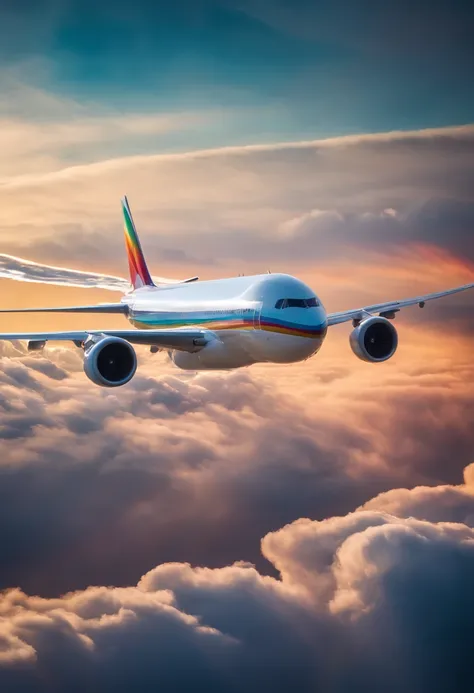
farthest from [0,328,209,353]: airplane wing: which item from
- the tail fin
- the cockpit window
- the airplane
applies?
the tail fin

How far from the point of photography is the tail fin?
7269cm

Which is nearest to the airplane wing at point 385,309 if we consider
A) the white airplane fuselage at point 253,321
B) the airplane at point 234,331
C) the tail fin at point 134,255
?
the airplane at point 234,331

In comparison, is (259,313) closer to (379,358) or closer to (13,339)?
(379,358)

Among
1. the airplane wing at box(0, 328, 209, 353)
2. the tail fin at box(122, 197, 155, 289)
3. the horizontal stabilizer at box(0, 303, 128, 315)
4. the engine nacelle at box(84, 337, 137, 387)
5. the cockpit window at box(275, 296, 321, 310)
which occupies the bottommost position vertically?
the engine nacelle at box(84, 337, 137, 387)

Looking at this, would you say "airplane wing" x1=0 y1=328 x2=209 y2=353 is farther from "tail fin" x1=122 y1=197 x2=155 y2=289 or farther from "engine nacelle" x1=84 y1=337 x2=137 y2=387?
"tail fin" x1=122 y1=197 x2=155 y2=289

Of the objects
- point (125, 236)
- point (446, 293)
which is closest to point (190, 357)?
point (446, 293)

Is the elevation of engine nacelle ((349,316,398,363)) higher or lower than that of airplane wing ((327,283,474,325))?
lower

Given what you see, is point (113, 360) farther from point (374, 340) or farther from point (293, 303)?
point (374, 340)

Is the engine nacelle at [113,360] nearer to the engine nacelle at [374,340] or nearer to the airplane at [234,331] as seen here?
the airplane at [234,331]

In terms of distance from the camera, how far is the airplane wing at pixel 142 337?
46.9m

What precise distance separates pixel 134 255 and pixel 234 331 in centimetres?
2925

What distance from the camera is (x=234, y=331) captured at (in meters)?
47.8

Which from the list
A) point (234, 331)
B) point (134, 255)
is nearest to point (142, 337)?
point (234, 331)

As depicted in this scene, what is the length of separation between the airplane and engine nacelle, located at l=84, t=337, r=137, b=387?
49 mm
